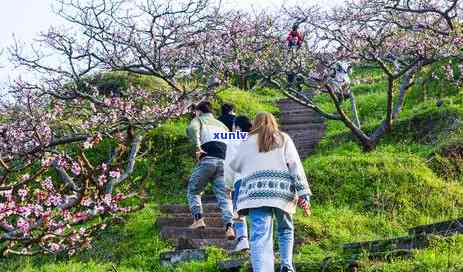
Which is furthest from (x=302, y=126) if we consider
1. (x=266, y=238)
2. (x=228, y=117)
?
(x=266, y=238)

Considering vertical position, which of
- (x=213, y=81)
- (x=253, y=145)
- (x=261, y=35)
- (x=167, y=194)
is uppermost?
(x=261, y=35)

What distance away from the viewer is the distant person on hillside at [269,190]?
26.4 feet

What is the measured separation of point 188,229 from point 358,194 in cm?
383

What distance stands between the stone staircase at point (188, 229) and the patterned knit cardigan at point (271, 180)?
401 centimetres

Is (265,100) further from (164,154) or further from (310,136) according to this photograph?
(164,154)

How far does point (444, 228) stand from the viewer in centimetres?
966

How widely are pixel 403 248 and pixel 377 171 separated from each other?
6.68 meters

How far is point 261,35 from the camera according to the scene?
27969 millimetres

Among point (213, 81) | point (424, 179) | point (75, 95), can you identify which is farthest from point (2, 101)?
point (424, 179)

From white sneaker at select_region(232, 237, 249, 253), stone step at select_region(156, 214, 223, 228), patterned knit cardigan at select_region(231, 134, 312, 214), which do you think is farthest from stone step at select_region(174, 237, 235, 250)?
patterned knit cardigan at select_region(231, 134, 312, 214)

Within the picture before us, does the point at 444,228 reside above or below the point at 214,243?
above

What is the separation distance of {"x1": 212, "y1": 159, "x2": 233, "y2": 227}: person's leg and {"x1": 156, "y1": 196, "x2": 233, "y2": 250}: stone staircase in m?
0.91

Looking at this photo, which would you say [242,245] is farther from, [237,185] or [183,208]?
[183,208]

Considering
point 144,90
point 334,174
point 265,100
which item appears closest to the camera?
point 334,174
